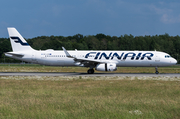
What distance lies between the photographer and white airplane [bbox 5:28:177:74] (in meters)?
35.5

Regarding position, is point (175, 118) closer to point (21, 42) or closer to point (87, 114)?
point (87, 114)

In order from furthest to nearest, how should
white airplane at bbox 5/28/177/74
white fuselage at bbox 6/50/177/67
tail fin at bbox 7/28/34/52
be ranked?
tail fin at bbox 7/28/34/52 < white fuselage at bbox 6/50/177/67 < white airplane at bbox 5/28/177/74

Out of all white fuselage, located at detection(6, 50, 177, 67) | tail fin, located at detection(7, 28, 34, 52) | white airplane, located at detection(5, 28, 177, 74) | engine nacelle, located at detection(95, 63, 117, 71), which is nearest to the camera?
engine nacelle, located at detection(95, 63, 117, 71)

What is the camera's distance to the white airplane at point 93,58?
35500mm

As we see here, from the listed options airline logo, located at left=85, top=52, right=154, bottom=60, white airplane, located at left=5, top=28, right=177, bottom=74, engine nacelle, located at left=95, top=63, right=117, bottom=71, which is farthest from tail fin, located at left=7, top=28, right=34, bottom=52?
engine nacelle, located at left=95, top=63, right=117, bottom=71

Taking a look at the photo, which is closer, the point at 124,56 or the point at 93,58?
A: the point at 124,56

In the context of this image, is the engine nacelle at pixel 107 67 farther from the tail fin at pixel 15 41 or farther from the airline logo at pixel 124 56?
the tail fin at pixel 15 41

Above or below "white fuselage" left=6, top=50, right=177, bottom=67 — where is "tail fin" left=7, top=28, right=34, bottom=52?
above

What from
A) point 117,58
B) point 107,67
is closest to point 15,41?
point 107,67

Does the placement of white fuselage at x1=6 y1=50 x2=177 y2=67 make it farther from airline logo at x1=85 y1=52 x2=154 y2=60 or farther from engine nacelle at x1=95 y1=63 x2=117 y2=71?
engine nacelle at x1=95 y1=63 x2=117 y2=71

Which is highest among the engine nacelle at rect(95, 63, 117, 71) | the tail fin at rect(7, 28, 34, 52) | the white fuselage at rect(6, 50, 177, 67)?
the tail fin at rect(7, 28, 34, 52)

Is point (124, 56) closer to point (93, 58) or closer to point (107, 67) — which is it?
point (107, 67)

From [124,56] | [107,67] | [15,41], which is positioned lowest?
[107,67]

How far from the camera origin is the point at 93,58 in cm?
3631
